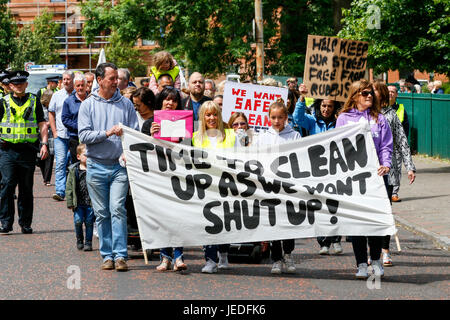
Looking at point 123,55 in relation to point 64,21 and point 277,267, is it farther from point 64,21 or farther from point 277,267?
point 277,267

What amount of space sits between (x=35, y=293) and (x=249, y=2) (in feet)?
84.8

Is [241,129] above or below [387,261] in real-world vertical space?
above

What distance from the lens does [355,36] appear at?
19.7 m

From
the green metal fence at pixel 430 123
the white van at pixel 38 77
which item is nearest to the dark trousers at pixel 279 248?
the green metal fence at pixel 430 123

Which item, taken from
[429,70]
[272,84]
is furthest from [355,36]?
[272,84]

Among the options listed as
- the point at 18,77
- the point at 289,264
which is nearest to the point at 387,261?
the point at 289,264

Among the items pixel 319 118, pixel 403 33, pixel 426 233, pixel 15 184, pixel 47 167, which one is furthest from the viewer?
pixel 403 33

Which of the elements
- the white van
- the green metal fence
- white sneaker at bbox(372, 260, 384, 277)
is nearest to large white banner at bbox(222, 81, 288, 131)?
white sneaker at bbox(372, 260, 384, 277)

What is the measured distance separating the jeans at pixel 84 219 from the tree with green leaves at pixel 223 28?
22.5 m

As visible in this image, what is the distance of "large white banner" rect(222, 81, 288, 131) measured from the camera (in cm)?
1205

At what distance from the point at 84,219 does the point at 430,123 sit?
50.1ft

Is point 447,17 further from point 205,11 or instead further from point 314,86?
point 205,11

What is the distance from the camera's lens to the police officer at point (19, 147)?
11844 millimetres

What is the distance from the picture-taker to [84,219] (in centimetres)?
1040
